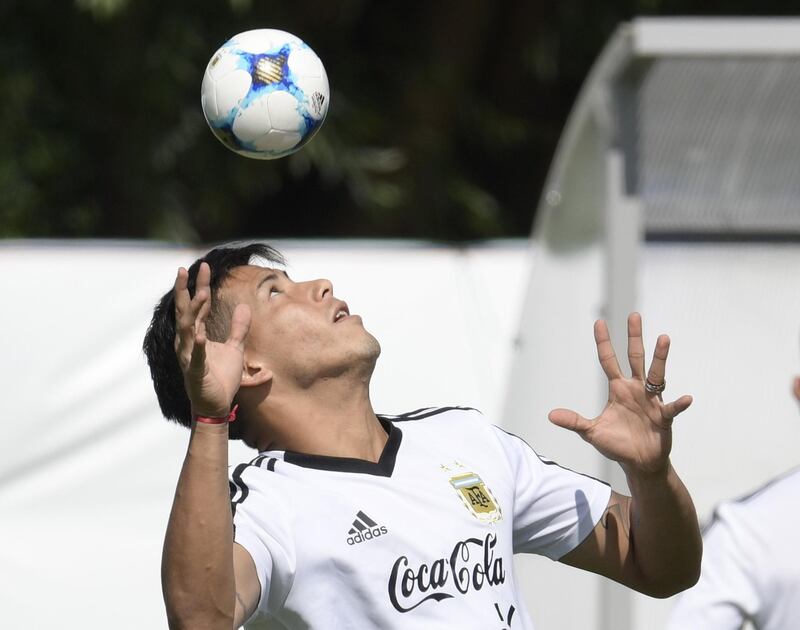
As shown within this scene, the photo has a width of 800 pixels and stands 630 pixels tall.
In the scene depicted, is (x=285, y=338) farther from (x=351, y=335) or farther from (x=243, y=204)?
(x=243, y=204)

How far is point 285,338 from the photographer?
2.86m

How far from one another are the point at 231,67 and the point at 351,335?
2.81 feet

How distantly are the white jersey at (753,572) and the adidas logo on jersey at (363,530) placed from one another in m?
1.13

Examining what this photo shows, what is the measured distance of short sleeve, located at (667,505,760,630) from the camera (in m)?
3.29

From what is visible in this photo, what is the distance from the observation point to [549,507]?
2.94 metres

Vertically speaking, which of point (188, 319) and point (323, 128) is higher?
point (323, 128)

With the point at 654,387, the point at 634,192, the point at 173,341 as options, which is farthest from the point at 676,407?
the point at 634,192

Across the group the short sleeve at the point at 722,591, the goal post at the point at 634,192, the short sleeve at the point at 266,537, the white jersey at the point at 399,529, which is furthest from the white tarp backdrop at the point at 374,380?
the short sleeve at the point at 266,537

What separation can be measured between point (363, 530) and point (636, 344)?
0.70 metres

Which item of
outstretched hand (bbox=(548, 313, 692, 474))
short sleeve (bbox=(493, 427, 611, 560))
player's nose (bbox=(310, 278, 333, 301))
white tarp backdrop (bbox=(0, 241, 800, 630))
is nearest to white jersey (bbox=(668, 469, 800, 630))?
short sleeve (bbox=(493, 427, 611, 560))

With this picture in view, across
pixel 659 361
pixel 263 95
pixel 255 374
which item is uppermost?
pixel 263 95

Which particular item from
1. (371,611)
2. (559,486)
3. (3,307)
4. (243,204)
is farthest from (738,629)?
(243,204)

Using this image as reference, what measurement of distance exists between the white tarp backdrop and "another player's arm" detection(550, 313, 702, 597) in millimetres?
1201

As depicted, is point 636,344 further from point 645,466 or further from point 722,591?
point 722,591
